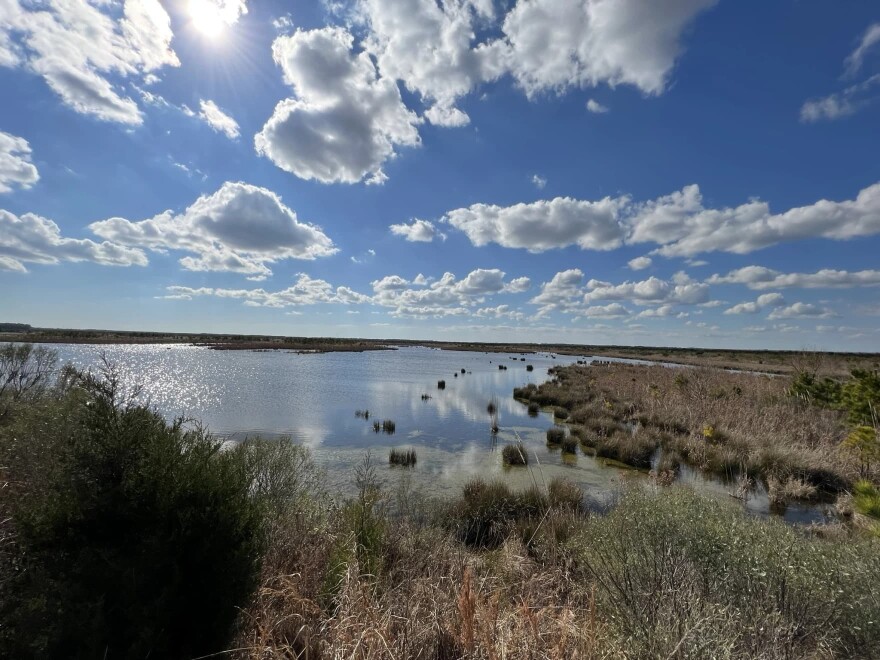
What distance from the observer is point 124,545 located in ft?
8.12

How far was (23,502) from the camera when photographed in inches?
101

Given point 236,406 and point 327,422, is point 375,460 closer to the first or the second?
point 327,422

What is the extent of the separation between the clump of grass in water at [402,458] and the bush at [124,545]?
8.69m

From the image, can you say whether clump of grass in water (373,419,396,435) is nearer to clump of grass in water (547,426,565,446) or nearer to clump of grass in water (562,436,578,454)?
clump of grass in water (547,426,565,446)

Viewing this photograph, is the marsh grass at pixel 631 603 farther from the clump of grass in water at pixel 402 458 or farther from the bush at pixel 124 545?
the clump of grass in water at pixel 402 458

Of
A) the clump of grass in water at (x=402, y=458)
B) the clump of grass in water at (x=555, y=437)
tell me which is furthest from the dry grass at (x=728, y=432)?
the clump of grass in water at (x=402, y=458)

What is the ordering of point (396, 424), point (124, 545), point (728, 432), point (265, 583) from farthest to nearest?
1. point (396, 424)
2. point (728, 432)
3. point (265, 583)
4. point (124, 545)

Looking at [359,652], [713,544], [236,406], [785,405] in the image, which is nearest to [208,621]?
[359,652]

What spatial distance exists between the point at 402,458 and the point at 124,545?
374 inches

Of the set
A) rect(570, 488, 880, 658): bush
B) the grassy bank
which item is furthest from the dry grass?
the grassy bank

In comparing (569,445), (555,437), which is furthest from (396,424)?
(569,445)

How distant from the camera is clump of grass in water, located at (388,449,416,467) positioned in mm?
11469

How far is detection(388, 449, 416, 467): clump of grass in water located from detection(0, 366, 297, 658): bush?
8691mm

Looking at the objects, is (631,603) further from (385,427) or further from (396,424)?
(396,424)
